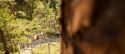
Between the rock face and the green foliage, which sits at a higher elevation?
the rock face

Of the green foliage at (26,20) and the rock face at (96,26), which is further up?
the rock face at (96,26)

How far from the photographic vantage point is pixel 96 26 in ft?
1.08

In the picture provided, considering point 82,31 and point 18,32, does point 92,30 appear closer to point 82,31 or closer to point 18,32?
point 82,31

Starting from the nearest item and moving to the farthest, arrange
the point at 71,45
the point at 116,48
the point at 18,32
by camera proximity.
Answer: the point at 116,48 → the point at 71,45 → the point at 18,32

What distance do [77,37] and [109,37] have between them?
0.29 feet

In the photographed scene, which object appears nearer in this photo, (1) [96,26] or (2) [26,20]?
(1) [96,26]

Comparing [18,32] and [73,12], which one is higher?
[73,12]

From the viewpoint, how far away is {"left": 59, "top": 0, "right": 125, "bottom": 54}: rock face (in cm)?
29

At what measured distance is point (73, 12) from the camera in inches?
14.9

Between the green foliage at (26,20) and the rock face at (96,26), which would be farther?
the green foliage at (26,20)

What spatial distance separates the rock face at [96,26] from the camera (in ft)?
0.95

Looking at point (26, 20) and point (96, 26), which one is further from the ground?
point (96, 26)

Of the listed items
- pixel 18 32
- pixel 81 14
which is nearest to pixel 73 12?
pixel 81 14

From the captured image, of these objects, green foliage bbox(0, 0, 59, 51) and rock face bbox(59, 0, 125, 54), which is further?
green foliage bbox(0, 0, 59, 51)
